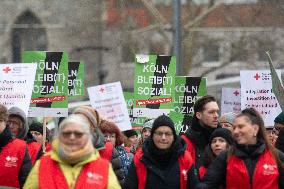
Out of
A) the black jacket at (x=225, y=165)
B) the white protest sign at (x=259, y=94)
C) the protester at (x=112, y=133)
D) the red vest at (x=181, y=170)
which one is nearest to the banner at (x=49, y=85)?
the white protest sign at (x=259, y=94)

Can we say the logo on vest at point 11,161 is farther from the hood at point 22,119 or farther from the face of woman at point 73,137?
the face of woman at point 73,137

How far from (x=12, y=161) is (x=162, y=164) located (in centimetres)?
145

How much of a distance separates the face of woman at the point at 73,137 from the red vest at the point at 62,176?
183 millimetres

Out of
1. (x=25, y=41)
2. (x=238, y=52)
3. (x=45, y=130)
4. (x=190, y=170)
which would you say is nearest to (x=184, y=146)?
(x=190, y=170)

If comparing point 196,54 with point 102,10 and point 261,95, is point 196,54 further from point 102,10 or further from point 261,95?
point 261,95

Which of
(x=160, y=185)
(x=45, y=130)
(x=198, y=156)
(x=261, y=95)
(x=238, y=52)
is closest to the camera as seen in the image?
(x=160, y=185)

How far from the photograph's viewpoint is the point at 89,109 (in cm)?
1082

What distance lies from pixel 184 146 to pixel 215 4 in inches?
1022

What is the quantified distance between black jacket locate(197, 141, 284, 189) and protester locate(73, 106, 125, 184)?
1.01m

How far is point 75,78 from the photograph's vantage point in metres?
15.9

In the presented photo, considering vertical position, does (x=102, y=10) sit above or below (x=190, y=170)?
above

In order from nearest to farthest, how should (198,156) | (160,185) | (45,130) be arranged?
(160,185) < (198,156) < (45,130)

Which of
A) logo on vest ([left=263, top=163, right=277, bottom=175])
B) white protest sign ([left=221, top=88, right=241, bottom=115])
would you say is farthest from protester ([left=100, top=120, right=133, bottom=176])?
white protest sign ([left=221, top=88, right=241, bottom=115])

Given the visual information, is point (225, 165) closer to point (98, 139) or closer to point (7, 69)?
point (98, 139)
